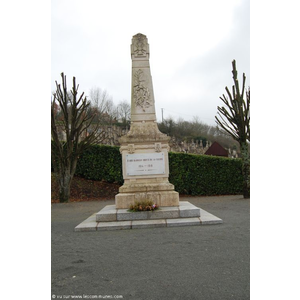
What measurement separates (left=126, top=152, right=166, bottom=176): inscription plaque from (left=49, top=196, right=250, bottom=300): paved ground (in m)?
2.23

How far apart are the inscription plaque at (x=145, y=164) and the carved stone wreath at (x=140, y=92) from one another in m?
1.49

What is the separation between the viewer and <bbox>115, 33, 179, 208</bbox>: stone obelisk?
25.9ft

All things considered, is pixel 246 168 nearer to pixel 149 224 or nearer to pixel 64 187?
pixel 149 224

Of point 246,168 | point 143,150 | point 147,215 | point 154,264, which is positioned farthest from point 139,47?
point 246,168

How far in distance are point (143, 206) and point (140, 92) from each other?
11.0 feet

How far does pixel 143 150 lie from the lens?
8195 millimetres

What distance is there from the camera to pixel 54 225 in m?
7.42

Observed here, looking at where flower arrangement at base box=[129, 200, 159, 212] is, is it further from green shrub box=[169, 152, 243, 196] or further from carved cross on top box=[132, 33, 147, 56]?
green shrub box=[169, 152, 243, 196]

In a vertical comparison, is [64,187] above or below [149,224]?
below

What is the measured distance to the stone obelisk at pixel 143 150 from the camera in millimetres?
7887

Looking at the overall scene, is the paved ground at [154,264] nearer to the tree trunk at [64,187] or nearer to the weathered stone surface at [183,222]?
the weathered stone surface at [183,222]

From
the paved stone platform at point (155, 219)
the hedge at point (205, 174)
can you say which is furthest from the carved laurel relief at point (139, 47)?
the hedge at point (205, 174)

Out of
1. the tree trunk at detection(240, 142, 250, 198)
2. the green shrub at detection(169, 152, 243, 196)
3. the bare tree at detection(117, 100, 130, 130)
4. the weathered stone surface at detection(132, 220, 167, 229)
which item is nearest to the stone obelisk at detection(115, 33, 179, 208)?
the weathered stone surface at detection(132, 220, 167, 229)

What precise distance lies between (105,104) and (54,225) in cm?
3230
